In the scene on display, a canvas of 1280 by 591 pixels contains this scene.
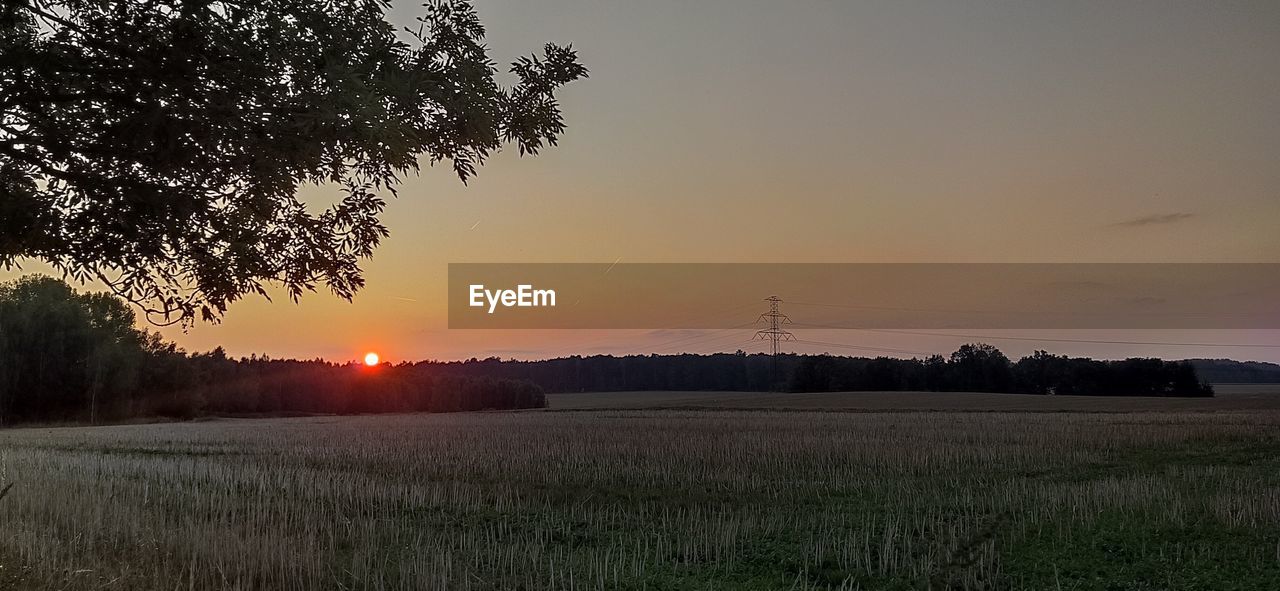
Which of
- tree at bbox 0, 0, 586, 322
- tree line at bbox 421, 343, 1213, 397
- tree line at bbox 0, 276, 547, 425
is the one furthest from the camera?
tree line at bbox 421, 343, 1213, 397

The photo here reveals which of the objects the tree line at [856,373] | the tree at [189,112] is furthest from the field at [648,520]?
the tree line at [856,373]

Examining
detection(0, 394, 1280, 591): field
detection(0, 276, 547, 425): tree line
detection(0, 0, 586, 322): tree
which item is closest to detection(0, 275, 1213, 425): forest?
detection(0, 276, 547, 425): tree line

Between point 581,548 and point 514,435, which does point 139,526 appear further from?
point 514,435

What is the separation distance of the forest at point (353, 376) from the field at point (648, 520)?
5592 cm

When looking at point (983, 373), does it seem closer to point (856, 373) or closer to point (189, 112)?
point (856, 373)

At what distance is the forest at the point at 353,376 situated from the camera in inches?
2675

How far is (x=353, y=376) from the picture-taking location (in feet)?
357

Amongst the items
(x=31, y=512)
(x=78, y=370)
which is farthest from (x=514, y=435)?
(x=78, y=370)

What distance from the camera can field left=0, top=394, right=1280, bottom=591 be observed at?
8.80m

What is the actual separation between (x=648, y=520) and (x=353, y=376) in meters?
104

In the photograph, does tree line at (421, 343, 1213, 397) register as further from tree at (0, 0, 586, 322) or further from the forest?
tree at (0, 0, 586, 322)

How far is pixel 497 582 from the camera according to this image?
840 centimetres

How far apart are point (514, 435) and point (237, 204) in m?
22.2

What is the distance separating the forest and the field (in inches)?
2201
